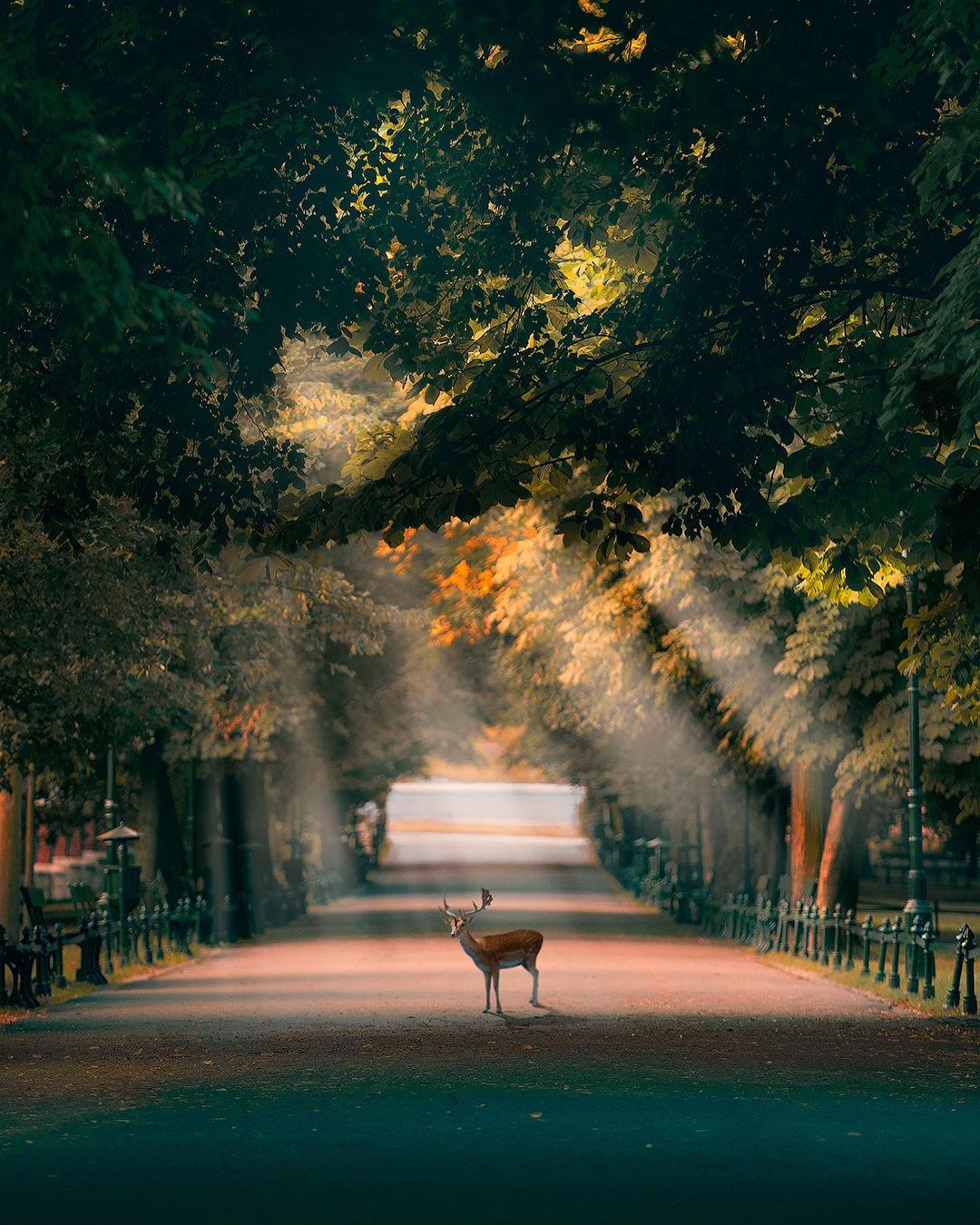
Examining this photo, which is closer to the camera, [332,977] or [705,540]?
[332,977]

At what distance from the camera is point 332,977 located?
1125 inches

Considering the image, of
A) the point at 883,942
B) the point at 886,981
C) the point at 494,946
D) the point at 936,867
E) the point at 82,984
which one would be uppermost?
the point at 494,946

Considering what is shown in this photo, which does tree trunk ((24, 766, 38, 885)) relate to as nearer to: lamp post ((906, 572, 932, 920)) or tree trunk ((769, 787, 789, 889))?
lamp post ((906, 572, 932, 920))

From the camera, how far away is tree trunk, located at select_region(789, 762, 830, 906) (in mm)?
36312

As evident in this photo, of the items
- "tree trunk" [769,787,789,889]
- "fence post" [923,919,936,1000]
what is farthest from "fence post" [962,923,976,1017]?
"tree trunk" [769,787,789,889]

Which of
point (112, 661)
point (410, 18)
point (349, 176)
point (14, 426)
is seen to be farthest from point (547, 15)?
point (112, 661)

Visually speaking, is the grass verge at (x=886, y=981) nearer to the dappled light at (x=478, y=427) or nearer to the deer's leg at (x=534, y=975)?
the dappled light at (x=478, y=427)

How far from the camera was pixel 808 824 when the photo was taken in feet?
120

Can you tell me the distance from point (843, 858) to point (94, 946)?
511 inches

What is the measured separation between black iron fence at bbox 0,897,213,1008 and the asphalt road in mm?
629

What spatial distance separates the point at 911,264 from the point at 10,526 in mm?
8013

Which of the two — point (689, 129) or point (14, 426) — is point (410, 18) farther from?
point (14, 426)

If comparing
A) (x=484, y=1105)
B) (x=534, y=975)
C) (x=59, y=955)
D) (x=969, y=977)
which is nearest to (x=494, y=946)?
(x=534, y=975)

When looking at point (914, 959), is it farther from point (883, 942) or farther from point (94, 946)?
point (94, 946)
